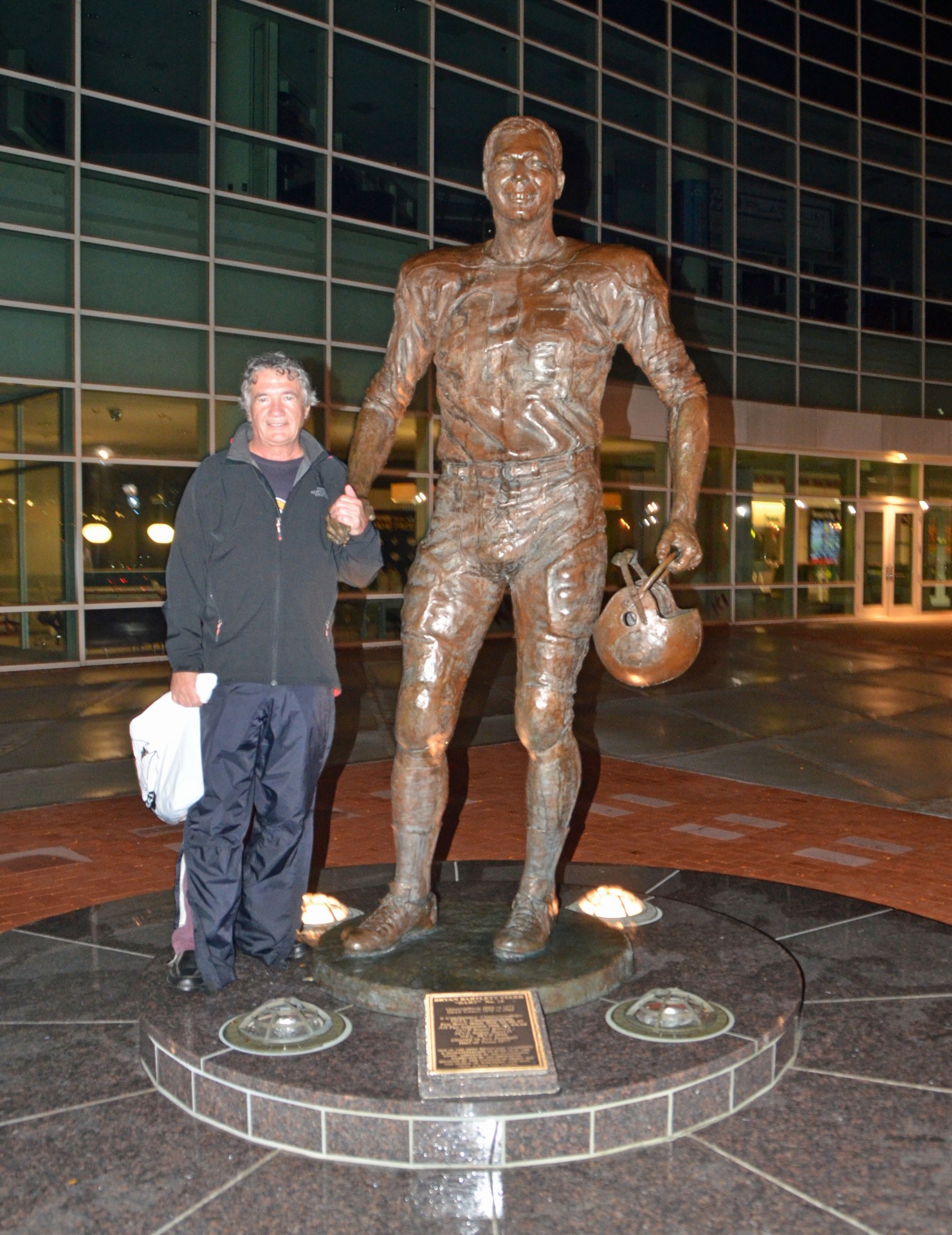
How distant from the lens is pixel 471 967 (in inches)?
135

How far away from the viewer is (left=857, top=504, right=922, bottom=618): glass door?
23109 millimetres

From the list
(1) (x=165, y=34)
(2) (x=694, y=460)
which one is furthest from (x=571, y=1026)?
(1) (x=165, y=34)

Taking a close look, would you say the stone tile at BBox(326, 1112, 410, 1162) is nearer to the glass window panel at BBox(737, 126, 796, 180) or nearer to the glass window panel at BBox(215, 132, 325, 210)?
the glass window panel at BBox(215, 132, 325, 210)

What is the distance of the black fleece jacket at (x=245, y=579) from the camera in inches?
140

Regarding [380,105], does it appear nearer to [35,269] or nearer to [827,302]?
[35,269]

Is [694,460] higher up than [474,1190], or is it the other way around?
[694,460]

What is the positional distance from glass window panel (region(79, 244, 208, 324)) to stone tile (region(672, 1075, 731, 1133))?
13.4 m

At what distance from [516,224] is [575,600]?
114 centimetres

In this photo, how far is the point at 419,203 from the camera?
1709 centimetres

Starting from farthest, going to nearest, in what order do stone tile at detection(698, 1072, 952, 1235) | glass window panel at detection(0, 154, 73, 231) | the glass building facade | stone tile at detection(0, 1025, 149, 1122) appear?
the glass building facade < glass window panel at detection(0, 154, 73, 231) < stone tile at detection(0, 1025, 149, 1122) < stone tile at detection(698, 1072, 952, 1235)

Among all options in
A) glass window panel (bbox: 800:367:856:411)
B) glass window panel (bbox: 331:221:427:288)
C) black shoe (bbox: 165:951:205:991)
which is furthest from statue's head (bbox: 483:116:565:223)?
glass window panel (bbox: 800:367:856:411)

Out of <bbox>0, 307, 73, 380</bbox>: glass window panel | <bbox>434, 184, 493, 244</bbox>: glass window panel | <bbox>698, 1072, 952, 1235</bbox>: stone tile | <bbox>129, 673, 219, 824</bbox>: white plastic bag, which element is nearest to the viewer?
<bbox>698, 1072, 952, 1235</bbox>: stone tile

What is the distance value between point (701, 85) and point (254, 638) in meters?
20.0

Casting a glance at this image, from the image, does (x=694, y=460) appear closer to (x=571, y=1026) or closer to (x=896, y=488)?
(x=571, y=1026)
